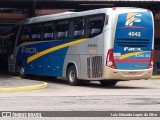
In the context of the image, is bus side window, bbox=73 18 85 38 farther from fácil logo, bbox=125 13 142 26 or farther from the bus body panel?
fácil logo, bbox=125 13 142 26

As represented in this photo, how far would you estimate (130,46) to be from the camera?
62.7 feet

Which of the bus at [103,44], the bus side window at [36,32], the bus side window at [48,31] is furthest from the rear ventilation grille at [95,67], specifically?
the bus side window at [36,32]

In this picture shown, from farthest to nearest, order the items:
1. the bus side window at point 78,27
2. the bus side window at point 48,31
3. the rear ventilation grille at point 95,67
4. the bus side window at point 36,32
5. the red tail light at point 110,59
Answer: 1. the bus side window at point 36,32
2. the bus side window at point 48,31
3. the bus side window at point 78,27
4. the rear ventilation grille at point 95,67
5. the red tail light at point 110,59

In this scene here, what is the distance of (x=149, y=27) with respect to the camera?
63.6 feet

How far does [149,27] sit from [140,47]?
960 millimetres

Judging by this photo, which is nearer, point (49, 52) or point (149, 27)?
point (149, 27)

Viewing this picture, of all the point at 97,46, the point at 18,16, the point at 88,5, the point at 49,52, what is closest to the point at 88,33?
the point at 97,46

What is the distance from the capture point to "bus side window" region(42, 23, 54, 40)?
22.5 meters

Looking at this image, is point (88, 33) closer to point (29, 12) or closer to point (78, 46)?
point (78, 46)

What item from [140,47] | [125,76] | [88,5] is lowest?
Answer: [125,76]

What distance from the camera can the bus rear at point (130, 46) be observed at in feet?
61.5

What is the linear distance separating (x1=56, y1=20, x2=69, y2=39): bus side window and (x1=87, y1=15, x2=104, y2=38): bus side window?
186 cm

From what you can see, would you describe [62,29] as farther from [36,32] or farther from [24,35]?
[24,35]

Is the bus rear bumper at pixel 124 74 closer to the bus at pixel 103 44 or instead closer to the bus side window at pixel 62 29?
the bus at pixel 103 44
